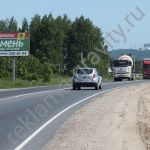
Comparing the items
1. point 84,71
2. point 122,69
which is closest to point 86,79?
point 84,71

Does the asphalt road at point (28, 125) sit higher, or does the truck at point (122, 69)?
the truck at point (122, 69)

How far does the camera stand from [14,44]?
63625 mm

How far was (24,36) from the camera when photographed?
63719mm

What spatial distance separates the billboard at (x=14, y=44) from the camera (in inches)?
2502

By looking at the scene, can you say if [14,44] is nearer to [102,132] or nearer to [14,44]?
[14,44]

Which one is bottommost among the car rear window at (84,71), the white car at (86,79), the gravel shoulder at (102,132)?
the gravel shoulder at (102,132)

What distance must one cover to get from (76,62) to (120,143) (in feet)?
310

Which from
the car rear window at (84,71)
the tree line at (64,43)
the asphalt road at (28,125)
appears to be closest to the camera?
the asphalt road at (28,125)

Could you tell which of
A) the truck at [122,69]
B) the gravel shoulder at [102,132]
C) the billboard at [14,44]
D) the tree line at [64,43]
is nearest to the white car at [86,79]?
the billboard at [14,44]

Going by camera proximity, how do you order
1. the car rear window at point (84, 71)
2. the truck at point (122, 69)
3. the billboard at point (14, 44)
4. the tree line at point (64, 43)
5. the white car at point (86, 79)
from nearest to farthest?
the white car at point (86, 79), the car rear window at point (84, 71), the billboard at point (14, 44), the truck at point (122, 69), the tree line at point (64, 43)

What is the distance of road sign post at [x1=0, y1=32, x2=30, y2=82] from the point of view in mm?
63562

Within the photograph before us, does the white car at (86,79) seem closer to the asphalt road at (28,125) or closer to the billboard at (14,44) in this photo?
the asphalt road at (28,125)

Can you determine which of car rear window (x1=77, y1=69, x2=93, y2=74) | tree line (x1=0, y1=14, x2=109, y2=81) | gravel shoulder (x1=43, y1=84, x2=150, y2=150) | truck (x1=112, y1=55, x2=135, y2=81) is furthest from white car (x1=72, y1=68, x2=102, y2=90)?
tree line (x1=0, y1=14, x2=109, y2=81)

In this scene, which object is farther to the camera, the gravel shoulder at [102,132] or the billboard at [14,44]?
the billboard at [14,44]
